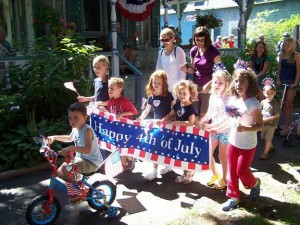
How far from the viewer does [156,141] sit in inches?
Result: 180

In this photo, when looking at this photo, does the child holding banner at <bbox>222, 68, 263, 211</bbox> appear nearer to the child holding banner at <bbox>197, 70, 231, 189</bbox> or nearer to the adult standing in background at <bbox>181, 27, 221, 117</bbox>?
the child holding banner at <bbox>197, 70, 231, 189</bbox>

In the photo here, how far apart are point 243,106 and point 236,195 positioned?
967 mm

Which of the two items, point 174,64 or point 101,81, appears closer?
point 101,81

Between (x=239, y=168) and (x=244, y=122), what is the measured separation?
1.63ft

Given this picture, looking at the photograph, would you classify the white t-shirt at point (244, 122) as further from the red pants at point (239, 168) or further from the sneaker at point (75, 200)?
the sneaker at point (75, 200)

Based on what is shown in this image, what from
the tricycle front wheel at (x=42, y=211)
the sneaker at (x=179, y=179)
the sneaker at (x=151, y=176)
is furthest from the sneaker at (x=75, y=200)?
the sneaker at (x=179, y=179)

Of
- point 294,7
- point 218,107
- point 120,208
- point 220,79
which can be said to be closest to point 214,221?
point 120,208

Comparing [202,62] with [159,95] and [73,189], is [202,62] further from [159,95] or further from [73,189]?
[73,189]

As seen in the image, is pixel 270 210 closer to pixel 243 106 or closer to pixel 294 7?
pixel 243 106

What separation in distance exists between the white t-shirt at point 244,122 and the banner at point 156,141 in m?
0.49

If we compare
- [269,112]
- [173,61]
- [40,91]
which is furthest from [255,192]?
[40,91]

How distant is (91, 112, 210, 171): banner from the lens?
435 cm

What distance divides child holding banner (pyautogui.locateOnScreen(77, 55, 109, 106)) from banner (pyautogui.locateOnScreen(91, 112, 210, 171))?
0.23 meters

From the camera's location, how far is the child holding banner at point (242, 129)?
3635 millimetres
